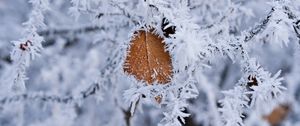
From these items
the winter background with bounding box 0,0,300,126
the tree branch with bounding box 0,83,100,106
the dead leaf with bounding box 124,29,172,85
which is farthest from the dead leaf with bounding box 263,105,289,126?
the dead leaf with bounding box 124,29,172,85

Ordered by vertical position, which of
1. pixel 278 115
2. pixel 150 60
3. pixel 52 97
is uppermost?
pixel 150 60

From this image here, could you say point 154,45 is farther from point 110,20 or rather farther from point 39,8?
point 110,20

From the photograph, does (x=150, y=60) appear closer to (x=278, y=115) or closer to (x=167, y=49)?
(x=167, y=49)

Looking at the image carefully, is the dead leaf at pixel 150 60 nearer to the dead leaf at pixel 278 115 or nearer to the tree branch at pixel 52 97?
the tree branch at pixel 52 97

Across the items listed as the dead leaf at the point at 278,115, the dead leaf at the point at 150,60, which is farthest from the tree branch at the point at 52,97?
the dead leaf at the point at 278,115

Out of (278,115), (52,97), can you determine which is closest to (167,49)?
(52,97)

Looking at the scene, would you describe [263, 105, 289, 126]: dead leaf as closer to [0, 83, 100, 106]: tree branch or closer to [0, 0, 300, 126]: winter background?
[0, 0, 300, 126]: winter background
